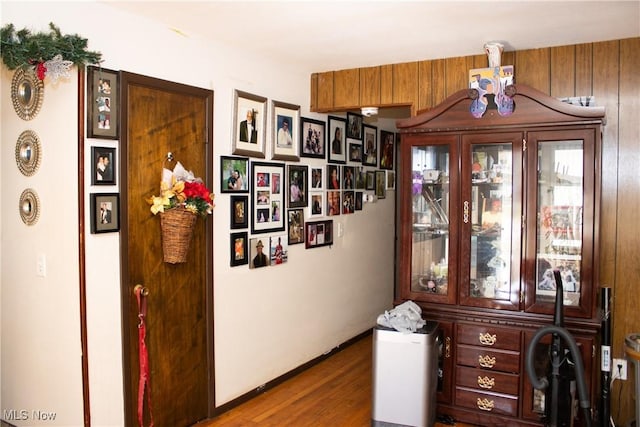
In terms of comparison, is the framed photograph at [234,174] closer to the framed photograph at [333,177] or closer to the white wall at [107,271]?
the white wall at [107,271]

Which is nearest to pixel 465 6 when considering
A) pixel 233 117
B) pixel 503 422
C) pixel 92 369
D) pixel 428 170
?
pixel 428 170

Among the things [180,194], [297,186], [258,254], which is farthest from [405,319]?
[180,194]

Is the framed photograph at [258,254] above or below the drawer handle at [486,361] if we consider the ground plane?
above

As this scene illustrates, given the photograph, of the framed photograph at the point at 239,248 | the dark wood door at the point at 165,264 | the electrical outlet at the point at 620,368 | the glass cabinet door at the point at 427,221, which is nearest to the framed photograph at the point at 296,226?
the framed photograph at the point at 239,248

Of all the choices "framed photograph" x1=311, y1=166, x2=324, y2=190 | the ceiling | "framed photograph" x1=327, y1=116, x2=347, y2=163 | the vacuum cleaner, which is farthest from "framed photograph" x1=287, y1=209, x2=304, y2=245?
the vacuum cleaner

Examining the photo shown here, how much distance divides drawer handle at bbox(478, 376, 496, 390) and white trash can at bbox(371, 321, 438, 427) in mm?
285

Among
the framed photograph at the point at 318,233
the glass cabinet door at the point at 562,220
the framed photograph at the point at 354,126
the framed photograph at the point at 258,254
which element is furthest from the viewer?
the framed photograph at the point at 354,126

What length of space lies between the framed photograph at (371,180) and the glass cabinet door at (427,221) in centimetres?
169

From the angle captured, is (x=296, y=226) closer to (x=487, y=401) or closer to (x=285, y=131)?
(x=285, y=131)

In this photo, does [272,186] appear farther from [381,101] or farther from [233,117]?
[381,101]

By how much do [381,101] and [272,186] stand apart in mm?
1042

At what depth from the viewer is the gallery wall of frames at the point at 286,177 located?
11.2 ft

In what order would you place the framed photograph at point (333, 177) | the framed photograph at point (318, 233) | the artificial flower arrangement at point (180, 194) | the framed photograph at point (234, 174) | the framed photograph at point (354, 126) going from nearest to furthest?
the artificial flower arrangement at point (180, 194) → the framed photograph at point (234, 174) → the framed photograph at point (318, 233) → the framed photograph at point (333, 177) → the framed photograph at point (354, 126)

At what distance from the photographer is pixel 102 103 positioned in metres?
2.53
